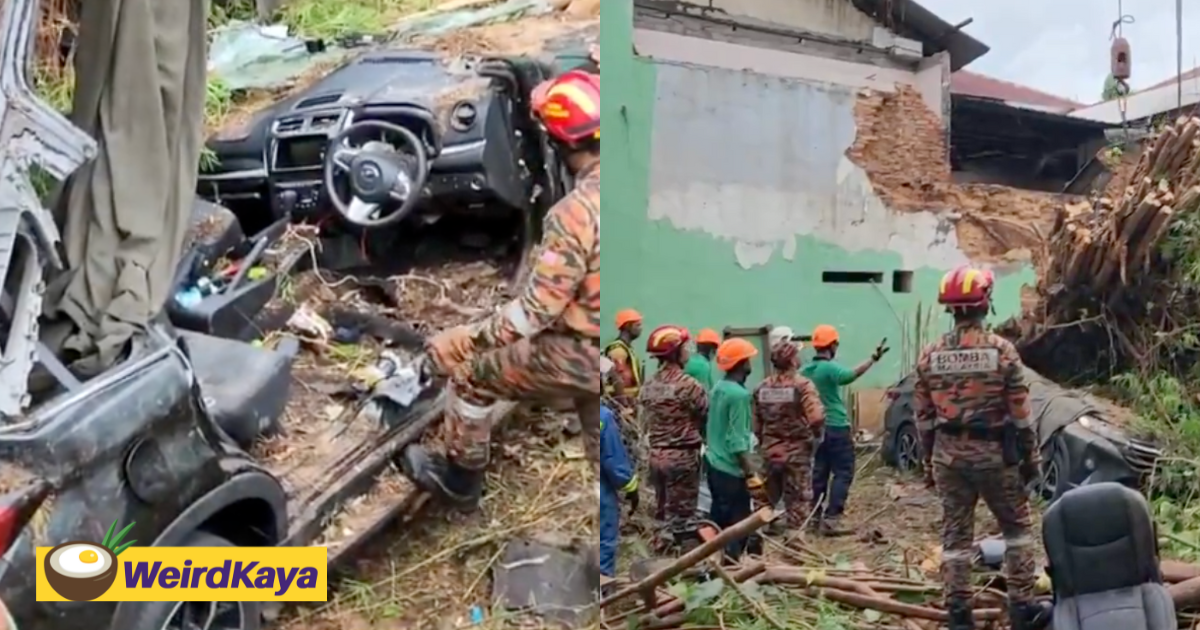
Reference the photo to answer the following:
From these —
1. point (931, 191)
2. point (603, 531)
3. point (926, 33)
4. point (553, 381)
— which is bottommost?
point (603, 531)

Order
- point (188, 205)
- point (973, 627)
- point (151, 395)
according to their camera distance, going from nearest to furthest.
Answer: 1. point (151, 395)
2. point (973, 627)
3. point (188, 205)

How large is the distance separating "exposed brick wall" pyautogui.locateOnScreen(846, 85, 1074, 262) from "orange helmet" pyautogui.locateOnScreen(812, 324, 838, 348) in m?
0.25

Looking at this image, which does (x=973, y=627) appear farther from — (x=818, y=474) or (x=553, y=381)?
(x=553, y=381)

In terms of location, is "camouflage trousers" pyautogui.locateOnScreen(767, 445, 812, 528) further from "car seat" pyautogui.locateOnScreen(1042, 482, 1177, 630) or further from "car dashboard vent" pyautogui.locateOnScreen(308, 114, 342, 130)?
"car dashboard vent" pyautogui.locateOnScreen(308, 114, 342, 130)

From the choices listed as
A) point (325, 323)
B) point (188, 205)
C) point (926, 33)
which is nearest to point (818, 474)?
point (926, 33)

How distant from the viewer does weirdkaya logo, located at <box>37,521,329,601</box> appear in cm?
187

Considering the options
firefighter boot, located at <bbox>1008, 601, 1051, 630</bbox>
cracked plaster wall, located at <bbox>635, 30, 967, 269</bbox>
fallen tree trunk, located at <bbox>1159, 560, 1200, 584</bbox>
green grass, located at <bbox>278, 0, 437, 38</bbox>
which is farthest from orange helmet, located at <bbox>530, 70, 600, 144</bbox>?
fallen tree trunk, located at <bbox>1159, 560, 1200, 584</bbox>

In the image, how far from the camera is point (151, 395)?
1985mm

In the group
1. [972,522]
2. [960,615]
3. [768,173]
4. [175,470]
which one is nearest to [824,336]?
[768,173]

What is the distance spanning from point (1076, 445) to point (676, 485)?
0.68m

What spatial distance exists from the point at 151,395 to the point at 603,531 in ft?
2.51

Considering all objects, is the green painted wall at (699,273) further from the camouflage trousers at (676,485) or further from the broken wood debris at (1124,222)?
the camouflage trousers at (676,485)

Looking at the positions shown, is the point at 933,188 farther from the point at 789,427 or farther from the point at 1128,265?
the point at 789,427

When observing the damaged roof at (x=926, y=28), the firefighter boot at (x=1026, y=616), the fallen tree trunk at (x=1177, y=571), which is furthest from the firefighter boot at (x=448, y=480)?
the fallen tree trunk at (x=1177, y=571)
